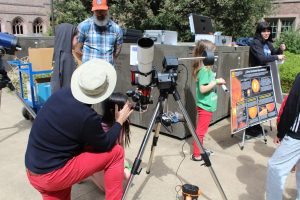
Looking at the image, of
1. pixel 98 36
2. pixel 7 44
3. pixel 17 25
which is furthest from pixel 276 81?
pixel 17 25

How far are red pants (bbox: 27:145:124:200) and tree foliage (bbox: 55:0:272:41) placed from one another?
30.3ft

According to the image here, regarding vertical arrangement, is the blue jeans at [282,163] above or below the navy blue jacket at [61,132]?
below

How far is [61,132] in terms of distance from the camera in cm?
200

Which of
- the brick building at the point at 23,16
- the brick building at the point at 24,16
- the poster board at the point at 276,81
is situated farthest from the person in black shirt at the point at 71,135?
the brick building at the point at 24,16

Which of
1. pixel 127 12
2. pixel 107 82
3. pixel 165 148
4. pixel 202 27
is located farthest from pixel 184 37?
pixel 107 82

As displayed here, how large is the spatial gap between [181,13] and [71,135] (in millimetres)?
9979

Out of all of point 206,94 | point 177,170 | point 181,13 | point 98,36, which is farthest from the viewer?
point 181,13

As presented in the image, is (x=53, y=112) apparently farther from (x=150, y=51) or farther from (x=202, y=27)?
(x=202, y=27)

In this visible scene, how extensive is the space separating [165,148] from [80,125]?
2374 mm

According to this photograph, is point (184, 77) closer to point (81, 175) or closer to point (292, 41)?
point (81, 175)

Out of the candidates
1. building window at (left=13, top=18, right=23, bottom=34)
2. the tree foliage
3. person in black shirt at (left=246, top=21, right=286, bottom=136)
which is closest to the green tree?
the tree foliage

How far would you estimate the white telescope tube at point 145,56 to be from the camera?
2129 millimetres

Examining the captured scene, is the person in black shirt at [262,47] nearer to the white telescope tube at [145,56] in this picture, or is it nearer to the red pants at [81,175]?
the white telescope tube at [145,56]

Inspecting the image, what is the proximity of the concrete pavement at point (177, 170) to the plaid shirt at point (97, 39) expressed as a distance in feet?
4.65
